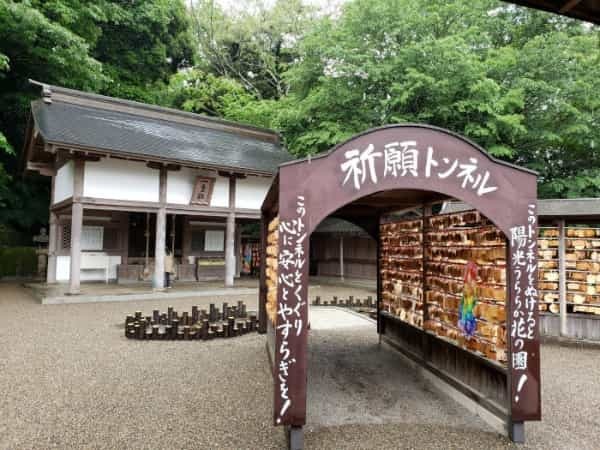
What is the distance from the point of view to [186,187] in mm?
13258

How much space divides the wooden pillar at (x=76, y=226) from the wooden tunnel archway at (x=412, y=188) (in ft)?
30.9

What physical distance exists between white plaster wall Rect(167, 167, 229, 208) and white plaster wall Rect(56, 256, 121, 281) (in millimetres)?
4032

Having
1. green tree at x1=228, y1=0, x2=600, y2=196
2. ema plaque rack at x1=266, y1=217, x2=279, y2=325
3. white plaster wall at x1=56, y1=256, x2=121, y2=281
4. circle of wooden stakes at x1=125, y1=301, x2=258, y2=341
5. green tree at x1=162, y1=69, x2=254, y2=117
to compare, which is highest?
green tree at x1=162, y1=69, x2=254, y2=117

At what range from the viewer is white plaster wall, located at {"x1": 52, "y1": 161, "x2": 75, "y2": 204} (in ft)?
38.6

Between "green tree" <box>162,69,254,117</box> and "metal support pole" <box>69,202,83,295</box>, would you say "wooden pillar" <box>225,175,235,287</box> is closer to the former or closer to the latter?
"metal support pole" <box>69,202,83,295</box>

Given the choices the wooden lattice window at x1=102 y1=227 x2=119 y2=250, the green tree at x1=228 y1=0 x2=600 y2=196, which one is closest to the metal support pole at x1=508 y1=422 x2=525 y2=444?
the green tree at x1=228 y1=0 x2=600 y2=196

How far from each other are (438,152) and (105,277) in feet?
46.7

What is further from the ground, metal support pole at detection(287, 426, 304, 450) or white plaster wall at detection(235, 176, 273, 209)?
white plaster wall at detection(235, 176, 273, 209)

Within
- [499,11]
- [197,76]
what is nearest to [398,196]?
[499,11]

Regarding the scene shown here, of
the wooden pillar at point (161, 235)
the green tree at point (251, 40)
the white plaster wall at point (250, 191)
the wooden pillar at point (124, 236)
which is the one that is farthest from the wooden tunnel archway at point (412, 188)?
the green tree at point (251, 40)

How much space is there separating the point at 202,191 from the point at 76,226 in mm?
3979

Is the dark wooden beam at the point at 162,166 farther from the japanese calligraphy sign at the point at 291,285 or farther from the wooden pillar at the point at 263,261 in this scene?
the japanese calligraphy sign at the point at 291,285

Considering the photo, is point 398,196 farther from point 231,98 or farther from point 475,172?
point 231,98

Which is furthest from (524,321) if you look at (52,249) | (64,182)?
(52,249)
